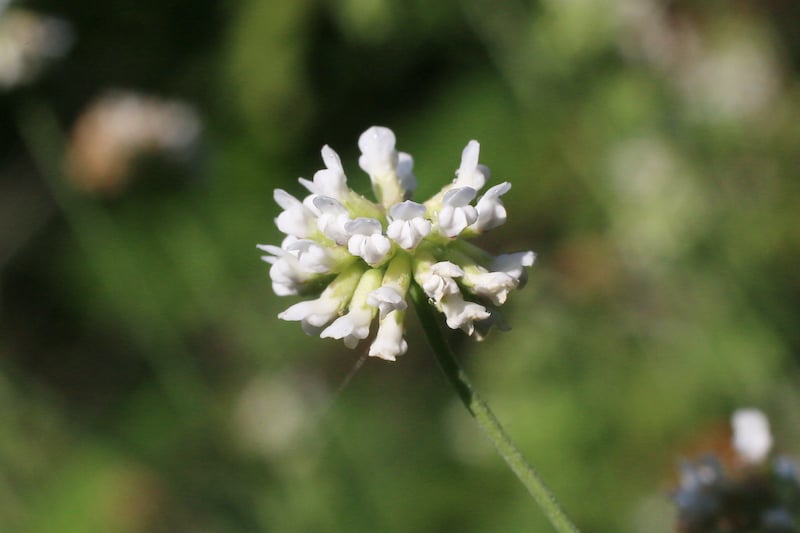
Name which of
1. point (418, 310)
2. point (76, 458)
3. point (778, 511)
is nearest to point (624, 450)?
point (778, 511)

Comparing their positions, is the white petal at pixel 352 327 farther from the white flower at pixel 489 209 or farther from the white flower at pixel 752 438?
the white flower at pixel 752 438

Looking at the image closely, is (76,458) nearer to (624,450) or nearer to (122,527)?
(122,527)

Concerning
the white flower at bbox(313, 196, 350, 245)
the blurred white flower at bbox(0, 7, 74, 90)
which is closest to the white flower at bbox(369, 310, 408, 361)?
the white flower at bbox(313, 196, 350, 245)

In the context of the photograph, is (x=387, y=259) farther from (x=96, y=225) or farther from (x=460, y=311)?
(x=96, y=225)

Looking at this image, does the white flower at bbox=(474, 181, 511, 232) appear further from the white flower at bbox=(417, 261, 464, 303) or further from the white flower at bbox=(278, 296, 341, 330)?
the white flower at bbox=(278, 296, 341, 330)

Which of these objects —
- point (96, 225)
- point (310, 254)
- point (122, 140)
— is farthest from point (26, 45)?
point (310, 254)
